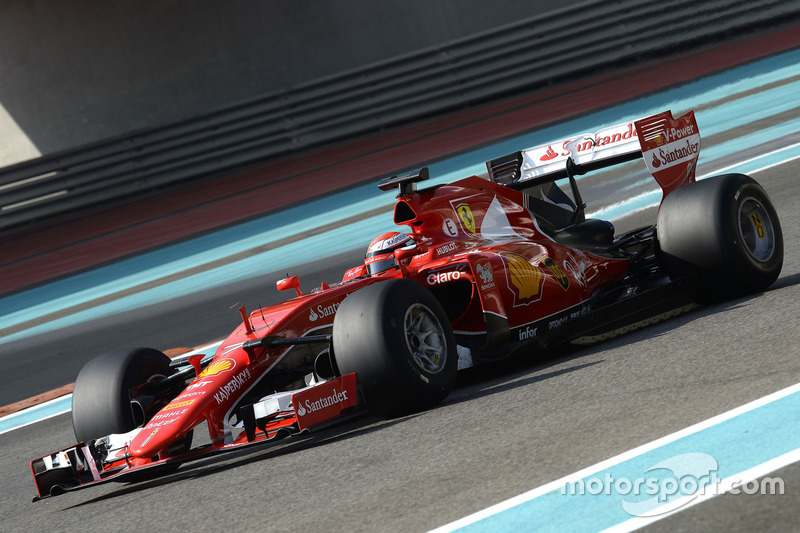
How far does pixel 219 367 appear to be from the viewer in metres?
6.21

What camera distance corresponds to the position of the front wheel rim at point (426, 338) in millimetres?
6027

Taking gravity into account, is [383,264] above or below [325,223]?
below

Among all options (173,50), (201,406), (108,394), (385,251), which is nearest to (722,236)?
(385,251)

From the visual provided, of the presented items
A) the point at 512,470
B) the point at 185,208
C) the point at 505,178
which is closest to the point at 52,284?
the point at 185,208

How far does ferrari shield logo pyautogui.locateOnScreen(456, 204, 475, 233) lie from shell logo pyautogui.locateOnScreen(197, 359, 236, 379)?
79.4 inches

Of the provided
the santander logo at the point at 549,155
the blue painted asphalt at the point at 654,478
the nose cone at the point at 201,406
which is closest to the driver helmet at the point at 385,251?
the nose cone at the point at 201,406

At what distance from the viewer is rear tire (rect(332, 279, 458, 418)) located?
226 inches

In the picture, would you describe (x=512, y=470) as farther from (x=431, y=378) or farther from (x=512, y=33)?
(x=512, y=33)

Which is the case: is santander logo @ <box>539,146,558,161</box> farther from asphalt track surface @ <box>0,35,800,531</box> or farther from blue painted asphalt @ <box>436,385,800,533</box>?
blue painted asphalt @ <box>436,385,800,533</box>

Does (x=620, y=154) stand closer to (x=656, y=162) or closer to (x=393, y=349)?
(x=656, y=162)

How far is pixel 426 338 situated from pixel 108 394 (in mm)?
2005

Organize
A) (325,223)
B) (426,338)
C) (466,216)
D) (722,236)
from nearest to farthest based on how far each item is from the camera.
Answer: (426,338)
(722,236)
(466,216)
(325,223)

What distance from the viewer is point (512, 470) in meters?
4.62

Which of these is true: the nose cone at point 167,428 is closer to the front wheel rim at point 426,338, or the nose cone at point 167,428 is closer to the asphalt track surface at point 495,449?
the asphalt track surface at point 495,449
